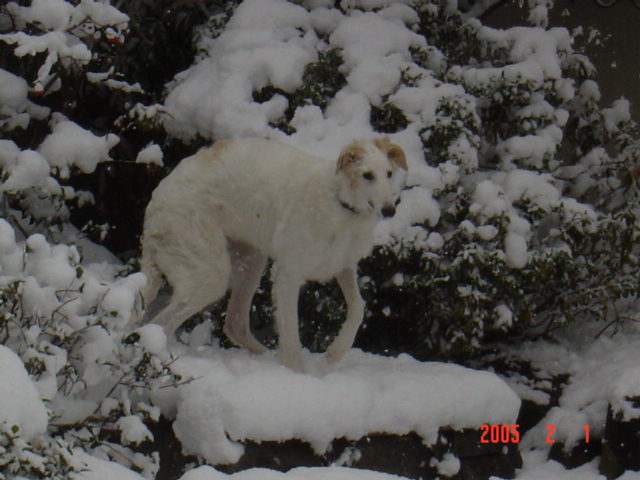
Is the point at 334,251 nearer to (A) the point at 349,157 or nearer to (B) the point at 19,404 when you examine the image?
(A) the point at 349,157

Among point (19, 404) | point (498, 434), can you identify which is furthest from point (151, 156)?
point (19, 404)

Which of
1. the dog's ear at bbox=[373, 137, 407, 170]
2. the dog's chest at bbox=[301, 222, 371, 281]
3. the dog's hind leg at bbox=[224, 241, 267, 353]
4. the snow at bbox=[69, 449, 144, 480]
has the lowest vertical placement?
the dog's hind leg at bbox=[224, 241, 267, 353]

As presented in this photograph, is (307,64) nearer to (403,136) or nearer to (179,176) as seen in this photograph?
(403,136)

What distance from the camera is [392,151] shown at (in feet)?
18.4

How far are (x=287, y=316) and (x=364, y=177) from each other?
0.89 meters

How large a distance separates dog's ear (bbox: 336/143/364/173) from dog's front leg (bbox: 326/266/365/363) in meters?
0.67

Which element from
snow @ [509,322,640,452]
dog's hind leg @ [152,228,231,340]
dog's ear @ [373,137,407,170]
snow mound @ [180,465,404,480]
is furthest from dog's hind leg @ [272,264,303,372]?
snow @ [509,322,640,452]

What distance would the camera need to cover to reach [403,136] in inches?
276

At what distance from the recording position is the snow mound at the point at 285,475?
4016 mm

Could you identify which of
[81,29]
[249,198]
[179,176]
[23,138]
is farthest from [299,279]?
[23,138]

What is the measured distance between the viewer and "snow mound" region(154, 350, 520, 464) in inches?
199

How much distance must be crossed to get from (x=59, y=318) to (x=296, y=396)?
131 cm

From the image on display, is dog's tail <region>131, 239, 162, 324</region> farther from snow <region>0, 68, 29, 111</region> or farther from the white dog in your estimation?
snow <region>0, 68, 29, 111</region>

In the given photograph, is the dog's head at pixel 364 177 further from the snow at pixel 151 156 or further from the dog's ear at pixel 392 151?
the snow at pixel 151 156
